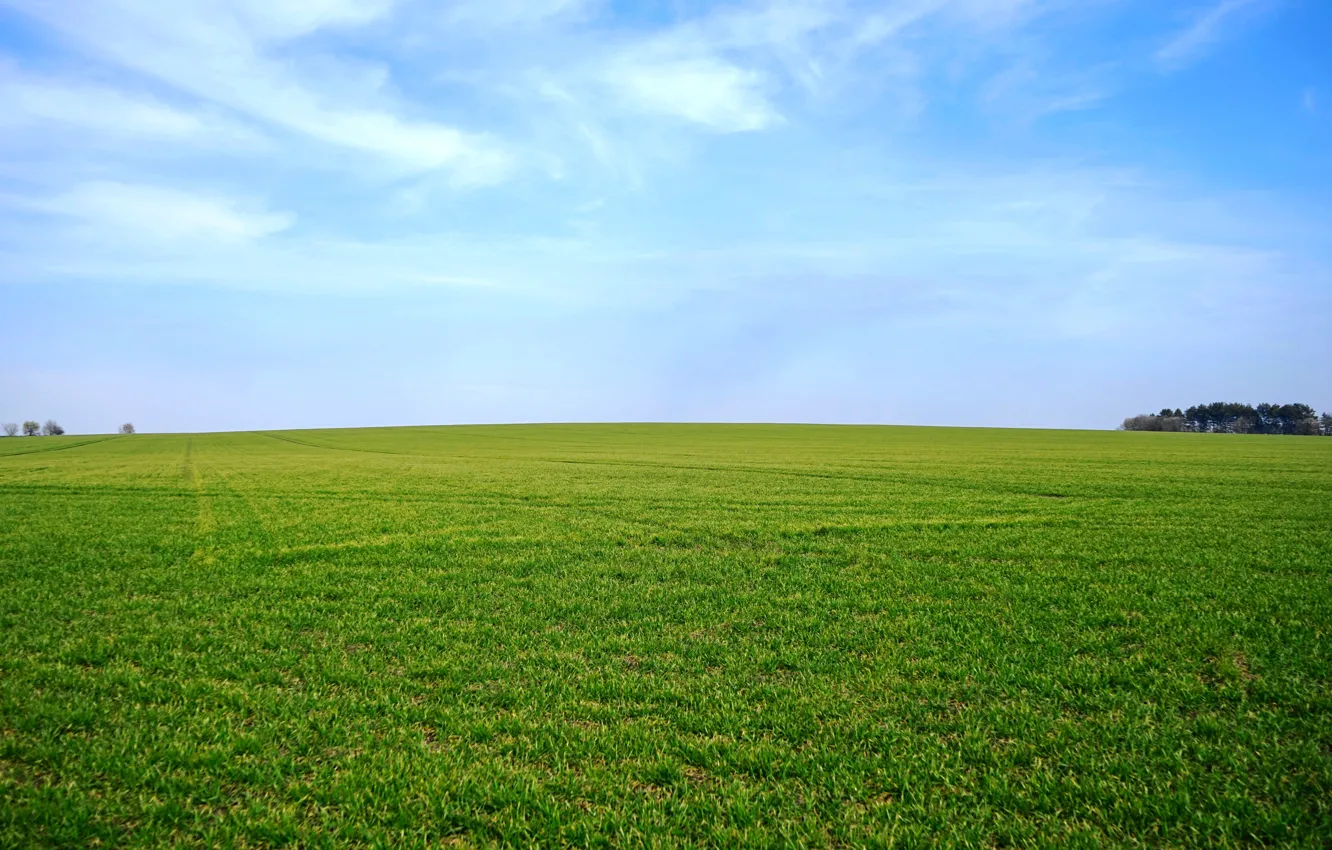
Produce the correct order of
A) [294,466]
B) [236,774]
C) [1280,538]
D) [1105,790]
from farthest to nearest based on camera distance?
[294,466]
[1280,538]
[236,774]
[1105,790]

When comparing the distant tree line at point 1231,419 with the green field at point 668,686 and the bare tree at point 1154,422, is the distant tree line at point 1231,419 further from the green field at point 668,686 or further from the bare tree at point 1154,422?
the green field at point 668,686

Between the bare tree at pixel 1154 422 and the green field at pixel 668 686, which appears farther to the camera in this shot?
the bare tree at pixel 1154 422

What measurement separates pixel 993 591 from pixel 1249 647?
2873 millimetres

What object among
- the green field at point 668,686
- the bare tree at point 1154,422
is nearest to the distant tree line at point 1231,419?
the bare tree at point 1154,422

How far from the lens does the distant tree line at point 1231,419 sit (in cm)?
11332

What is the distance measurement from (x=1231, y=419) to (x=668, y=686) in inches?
5953

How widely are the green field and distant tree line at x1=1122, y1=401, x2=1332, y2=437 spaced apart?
127m

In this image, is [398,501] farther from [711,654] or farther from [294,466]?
[294,466]

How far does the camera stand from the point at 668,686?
6.36 m

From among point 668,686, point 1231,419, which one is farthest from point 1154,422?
point 668,686

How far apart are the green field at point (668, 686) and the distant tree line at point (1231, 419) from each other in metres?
127

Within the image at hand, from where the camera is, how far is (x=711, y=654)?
7.24 meters

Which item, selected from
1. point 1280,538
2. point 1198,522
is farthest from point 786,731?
point 1198,522

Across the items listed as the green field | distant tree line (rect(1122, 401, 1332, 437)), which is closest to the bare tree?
distant tree line (rect(1122, 401, 1332, 437))
